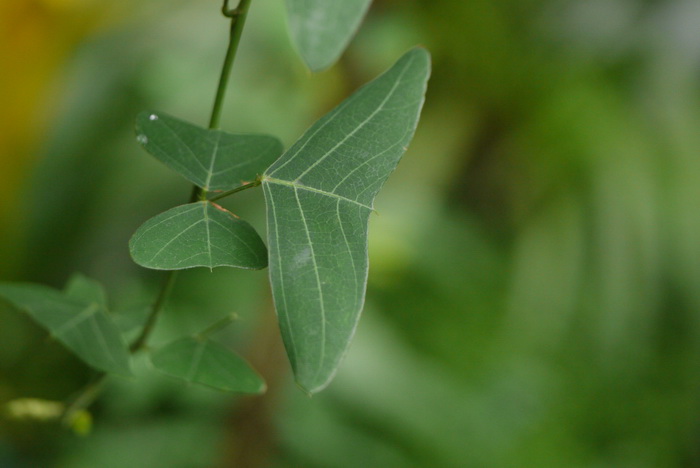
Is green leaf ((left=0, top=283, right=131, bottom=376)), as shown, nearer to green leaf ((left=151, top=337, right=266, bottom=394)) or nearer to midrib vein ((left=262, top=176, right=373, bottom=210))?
green leaf ((left=151, top=337, right=266, bottom=394))

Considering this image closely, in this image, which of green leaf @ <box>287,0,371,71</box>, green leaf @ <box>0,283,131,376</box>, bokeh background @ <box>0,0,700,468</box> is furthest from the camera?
bokeh background @ <box>0,0,700,468</box>

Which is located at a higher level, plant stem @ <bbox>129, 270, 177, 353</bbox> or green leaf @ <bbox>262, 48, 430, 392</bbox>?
green leaf @ <bbox>262, 48, 430, 392</bbox>

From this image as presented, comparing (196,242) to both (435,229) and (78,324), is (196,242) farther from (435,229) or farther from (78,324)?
(435,229)

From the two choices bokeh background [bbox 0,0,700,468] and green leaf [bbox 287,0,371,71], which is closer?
green leaf [bbox 287,0,371,71]

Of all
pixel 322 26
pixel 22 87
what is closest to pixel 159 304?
pixel 322 26

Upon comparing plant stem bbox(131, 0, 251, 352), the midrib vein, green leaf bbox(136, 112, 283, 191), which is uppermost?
plant stem bbox(131, 0, 251, 352)

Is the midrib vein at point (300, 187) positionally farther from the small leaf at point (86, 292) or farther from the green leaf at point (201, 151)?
the small leaf at point (86, 292)

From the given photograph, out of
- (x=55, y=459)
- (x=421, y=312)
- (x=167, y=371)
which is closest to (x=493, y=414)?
(x=421, y=312)

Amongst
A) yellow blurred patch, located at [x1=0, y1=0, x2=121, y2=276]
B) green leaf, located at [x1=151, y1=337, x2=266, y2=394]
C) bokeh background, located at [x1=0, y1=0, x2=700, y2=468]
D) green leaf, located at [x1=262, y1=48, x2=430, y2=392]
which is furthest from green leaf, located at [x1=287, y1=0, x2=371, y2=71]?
yellow blurred patch, located at [x1=0, y1=0, x2=121, y2=276]
